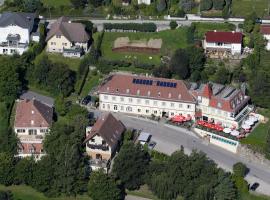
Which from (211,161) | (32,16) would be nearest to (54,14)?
(32,16)

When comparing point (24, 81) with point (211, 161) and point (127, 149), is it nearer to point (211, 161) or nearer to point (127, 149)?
point (127, 149)

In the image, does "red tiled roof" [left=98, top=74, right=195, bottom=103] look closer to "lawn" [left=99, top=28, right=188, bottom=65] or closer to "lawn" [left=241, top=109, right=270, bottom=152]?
"lawn" [left=241, top=109, right=270, bottom=152]

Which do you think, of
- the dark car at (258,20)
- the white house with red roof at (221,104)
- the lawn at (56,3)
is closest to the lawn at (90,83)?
the white house with red roof at (221,104)

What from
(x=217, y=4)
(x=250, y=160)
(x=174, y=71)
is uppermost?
(x=217, y=4)

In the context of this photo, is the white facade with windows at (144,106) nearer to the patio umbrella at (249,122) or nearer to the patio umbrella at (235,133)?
the patio umbrella at (235,133)

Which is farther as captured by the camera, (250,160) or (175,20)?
(175,20)

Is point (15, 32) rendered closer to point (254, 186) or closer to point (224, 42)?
point (224, 42)

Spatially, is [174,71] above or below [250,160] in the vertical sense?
above
